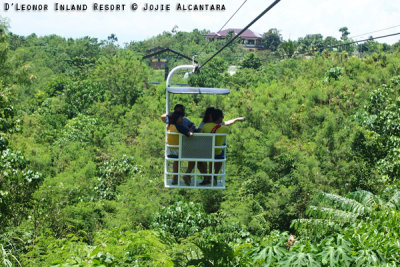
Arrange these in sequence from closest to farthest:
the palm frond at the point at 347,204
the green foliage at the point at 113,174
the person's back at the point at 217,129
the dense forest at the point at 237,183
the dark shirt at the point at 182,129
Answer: the dark shirt at the point at 182,129
the person's back at the point at 217,129
the dense forest at the point at 237,183
the palm frond at the point at 347,204
the green foliage at the point at 113,174

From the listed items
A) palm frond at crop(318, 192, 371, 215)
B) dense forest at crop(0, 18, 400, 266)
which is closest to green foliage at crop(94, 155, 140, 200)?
dense forest at crop(0, 18, 400, 266)

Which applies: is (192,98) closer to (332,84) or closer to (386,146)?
(332,84)

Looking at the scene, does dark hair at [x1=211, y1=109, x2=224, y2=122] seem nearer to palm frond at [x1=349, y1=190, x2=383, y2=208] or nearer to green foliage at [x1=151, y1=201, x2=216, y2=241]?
palm frond at [x1=349, y1=190, x2=383, y2=208]

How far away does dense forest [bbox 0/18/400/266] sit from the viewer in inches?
459

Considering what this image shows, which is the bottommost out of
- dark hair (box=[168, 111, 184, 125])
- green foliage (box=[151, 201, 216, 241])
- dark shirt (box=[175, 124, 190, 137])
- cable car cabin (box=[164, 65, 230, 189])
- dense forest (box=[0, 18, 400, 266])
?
green foliage (box=[151, 201, 216, 241])

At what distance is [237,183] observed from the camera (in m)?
23.5

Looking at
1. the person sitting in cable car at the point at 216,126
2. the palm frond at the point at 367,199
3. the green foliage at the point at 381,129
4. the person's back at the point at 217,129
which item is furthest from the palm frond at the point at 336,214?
the green foliage at the point at 381,129

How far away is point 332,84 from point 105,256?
1803 centimetres

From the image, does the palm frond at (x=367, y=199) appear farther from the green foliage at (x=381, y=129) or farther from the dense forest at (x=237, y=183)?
the green foliage at (x=381, y=129)

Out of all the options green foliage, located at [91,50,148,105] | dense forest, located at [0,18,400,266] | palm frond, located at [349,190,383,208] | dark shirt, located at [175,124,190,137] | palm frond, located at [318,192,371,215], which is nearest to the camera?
dark shirt, located at [175,124,190,137]

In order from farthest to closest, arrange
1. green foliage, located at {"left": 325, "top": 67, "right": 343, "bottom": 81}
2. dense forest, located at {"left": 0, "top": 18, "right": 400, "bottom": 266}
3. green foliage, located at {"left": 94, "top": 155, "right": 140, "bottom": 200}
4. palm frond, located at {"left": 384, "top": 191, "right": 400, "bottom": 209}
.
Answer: green foliage, located at {"left": 325, "top": 67, "right": 343, "bottom": 81} < green foliage, located at {"left": 94, "top": 155, "right": 140, "bottom": 200} < palm frond, located at {"left": 384, "top": 191, "right": 400, "bottom": 209} < dense forest, located at {"left": 0, "top": 18, "right": 400, "bottom": 266}

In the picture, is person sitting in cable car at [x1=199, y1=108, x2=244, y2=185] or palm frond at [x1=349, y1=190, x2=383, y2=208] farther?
palm frond at [x1=349, y1=190, x2=383, y2=208]

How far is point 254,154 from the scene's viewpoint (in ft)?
76.6

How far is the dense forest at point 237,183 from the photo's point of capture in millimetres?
11648
